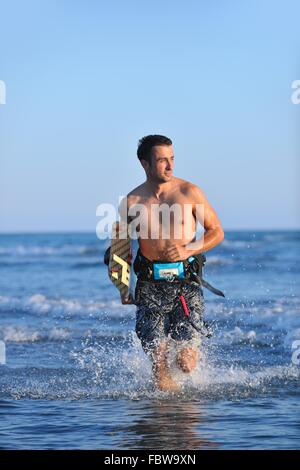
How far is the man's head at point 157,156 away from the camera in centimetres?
746

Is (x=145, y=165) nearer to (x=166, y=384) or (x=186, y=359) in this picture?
(x=186, y=359)

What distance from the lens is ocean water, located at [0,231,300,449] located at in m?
6.60

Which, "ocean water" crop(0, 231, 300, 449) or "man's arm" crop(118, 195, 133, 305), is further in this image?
"man's arm" crop(118, 195, 133, 305)

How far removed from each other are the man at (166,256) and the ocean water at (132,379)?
1.64ft

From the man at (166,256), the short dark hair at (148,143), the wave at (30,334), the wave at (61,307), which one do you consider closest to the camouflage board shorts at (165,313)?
the man at (166,256)

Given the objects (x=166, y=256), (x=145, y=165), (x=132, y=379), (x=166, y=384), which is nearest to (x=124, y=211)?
(x=145, y=165)

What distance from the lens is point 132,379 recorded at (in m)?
8.87

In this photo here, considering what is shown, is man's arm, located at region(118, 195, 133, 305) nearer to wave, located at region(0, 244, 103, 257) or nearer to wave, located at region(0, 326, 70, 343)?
wave, located at region(0, 326, 70, 343)

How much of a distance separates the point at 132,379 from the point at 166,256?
1.81 m

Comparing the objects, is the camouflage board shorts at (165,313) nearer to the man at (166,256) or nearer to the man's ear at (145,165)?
the man at (166,256)

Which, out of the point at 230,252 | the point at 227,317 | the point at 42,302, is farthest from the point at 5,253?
the point at 227,317

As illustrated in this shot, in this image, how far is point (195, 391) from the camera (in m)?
8.09

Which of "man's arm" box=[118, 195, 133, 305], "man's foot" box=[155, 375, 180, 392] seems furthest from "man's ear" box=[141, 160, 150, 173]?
"man's foot" box=[155, 375, 180, 392]
